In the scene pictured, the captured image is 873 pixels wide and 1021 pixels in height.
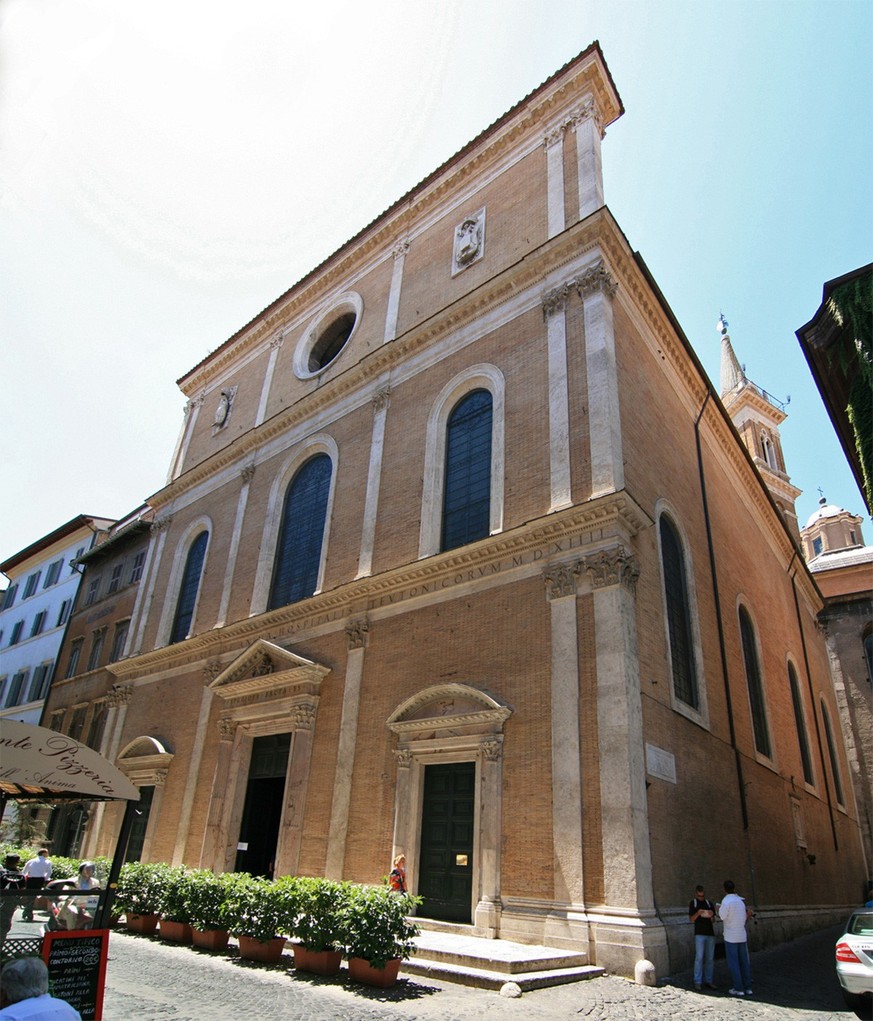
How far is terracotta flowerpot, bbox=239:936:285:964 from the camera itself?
9.95 meters

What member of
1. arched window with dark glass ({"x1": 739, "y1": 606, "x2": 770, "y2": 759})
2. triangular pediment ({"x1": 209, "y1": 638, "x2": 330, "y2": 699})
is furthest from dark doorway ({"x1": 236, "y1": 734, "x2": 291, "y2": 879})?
arched window with dark glass ({"x1": 739, "y1": 606, "x2": 770, "y2": 759})

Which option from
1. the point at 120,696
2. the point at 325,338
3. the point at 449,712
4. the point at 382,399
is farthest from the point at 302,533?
the point at 120,696

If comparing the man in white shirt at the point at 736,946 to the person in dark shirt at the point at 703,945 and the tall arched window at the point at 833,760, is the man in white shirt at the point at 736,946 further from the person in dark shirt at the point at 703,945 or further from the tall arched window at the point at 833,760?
the tall arched window at the point at 833,760

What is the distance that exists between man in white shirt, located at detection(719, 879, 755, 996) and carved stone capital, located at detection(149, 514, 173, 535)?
21.3 metres

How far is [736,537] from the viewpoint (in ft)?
70.1

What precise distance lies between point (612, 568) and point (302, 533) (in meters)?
10.2

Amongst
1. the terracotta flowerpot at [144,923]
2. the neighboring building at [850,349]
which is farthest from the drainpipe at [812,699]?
the terracotta flowerpot at [144,923]

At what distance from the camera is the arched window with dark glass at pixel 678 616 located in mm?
13984

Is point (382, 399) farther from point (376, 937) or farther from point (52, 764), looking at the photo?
point (52, 764)

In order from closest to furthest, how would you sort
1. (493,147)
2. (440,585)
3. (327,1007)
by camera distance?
(327,1007)
(440,585)
(493,147)

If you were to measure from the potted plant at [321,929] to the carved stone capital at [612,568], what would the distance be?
232 inches

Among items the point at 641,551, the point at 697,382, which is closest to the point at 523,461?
the point at 641,551

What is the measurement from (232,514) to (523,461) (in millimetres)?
11609

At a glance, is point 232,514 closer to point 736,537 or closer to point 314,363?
point 314,363
